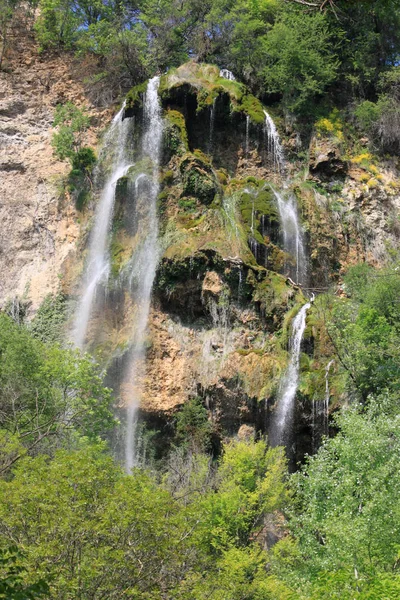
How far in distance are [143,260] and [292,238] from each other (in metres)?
5.98

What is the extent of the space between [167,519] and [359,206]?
74.1ft

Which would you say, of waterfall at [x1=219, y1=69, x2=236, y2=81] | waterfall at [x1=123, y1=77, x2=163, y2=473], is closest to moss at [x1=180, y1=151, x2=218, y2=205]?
waterfall at [x1=123, y1=77, x2=163, y2=473]

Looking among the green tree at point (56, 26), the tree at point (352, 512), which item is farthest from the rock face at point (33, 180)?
the tree at point (352, 512)

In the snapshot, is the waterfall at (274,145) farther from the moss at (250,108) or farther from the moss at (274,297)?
the moss at (274,297)

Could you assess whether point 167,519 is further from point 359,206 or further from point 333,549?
point 359,206

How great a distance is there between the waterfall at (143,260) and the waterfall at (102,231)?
48.2 inches

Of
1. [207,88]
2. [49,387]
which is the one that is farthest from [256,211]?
[49,387]

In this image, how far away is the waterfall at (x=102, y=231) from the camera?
91.5 ft

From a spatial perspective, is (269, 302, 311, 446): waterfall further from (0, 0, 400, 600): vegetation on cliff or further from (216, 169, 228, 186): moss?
(216, 169, 228, 186): moss

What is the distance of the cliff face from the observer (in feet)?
79.4

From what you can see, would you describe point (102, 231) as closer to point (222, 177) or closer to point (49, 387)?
point (222, 177)

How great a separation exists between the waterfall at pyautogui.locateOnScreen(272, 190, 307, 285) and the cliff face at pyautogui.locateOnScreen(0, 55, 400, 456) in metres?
0.27

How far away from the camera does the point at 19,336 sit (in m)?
21.4

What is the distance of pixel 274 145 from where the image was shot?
33.1 meters
